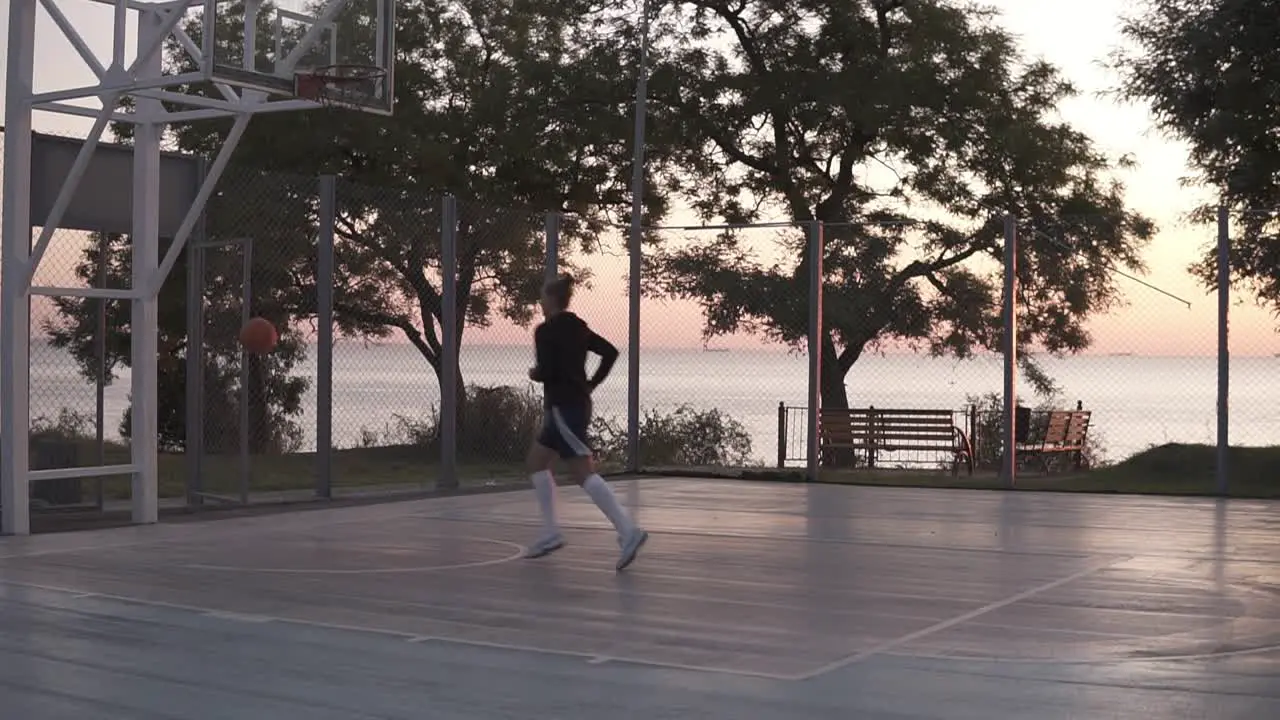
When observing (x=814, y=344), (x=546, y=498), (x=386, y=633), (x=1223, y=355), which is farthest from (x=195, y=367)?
(x=1223, y=355)

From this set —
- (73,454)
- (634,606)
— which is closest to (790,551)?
(634,606)

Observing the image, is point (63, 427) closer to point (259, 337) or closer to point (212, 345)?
point (212, 345)

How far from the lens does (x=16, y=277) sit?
1197 cm

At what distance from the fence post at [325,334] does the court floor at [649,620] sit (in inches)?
71.2

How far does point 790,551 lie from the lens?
38.2 feet

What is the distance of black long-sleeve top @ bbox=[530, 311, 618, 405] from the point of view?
10.7 meters

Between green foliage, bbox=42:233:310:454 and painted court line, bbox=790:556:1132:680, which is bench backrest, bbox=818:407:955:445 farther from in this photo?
painted court line, bbox=790:556:1132:680

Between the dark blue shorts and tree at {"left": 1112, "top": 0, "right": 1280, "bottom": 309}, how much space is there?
11.0m

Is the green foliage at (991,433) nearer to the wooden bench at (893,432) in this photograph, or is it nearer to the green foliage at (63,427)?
the wooden bench at (893,432)

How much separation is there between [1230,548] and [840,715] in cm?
676

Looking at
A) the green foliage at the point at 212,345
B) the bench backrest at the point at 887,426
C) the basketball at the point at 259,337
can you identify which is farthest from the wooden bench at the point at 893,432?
the basketball at the point at 259,337

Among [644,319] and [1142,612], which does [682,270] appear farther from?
[1142,612]

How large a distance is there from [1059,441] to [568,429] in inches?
539

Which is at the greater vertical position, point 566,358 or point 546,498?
point 566,358
